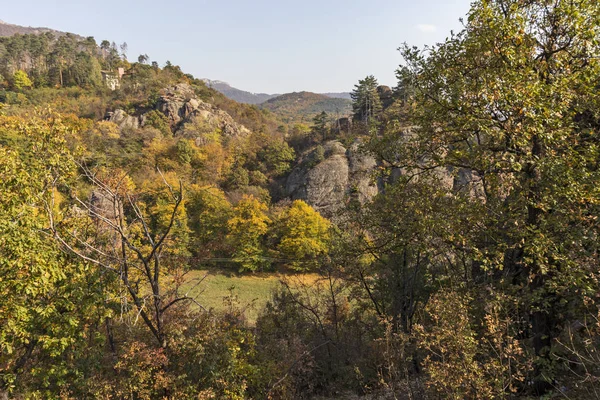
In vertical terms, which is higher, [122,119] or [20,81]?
[20,81]

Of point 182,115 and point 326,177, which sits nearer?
point 326,177

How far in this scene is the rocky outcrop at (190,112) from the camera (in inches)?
2537

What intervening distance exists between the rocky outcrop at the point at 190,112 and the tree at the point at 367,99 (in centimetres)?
2506

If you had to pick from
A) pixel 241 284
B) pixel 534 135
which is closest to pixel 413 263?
pixel 534 135

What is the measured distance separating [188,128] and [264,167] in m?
17.0

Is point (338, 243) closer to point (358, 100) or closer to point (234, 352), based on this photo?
point (234, 352)

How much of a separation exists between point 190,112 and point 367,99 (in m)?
34.6

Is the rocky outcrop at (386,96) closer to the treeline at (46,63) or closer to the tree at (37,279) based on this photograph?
the tree at (37,279)

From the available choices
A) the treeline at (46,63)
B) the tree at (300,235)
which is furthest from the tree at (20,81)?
the tree at (300,235)

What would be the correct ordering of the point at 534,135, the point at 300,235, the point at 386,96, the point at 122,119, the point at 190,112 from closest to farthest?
the point at 534,135, the point at 300,235, the point at 122,119, the point at 386,96, the point at 190,112

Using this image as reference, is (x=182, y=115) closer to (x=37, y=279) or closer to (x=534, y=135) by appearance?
(x=37, y=279)

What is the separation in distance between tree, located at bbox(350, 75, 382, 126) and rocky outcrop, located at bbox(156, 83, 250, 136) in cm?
2506

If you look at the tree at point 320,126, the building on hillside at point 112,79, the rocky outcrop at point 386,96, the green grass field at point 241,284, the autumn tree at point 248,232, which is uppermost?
the building on hillside at point 112,79

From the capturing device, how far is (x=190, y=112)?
64.7 m
